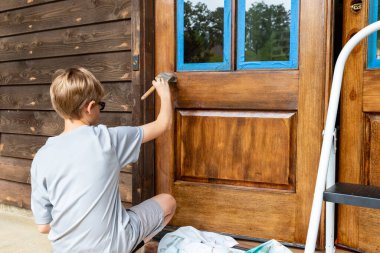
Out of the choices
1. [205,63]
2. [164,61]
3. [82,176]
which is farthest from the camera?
[164,61]

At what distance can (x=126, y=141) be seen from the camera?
1664 millimetres

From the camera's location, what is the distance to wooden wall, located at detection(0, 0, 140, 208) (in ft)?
7.71

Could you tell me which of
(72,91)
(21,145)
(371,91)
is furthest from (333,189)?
(21,145)

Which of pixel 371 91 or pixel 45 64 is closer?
pixel 371 91

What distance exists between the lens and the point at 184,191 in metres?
2.19

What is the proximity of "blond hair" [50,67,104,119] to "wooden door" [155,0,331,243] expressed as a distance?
25.3 inches

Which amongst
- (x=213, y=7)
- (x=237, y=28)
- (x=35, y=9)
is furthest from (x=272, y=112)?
(x=35, y=9)

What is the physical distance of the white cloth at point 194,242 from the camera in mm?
1877

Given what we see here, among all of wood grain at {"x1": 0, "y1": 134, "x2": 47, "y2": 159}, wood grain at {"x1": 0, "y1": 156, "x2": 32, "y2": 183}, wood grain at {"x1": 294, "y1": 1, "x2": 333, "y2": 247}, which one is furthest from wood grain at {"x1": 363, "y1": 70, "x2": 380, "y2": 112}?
wood grain at {"x1": 0, "y1": 156, "x2": 32, "y2": 183}

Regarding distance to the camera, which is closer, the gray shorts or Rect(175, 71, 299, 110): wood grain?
the gray shorts

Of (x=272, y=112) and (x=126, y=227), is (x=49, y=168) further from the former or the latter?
(x=272, y=112)

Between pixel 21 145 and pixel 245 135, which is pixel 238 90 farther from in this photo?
pixel 21 145

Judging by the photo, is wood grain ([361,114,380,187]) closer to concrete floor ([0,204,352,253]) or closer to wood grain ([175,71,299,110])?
wood grain ([175,71,299,110])

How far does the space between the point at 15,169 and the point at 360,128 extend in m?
2.37
